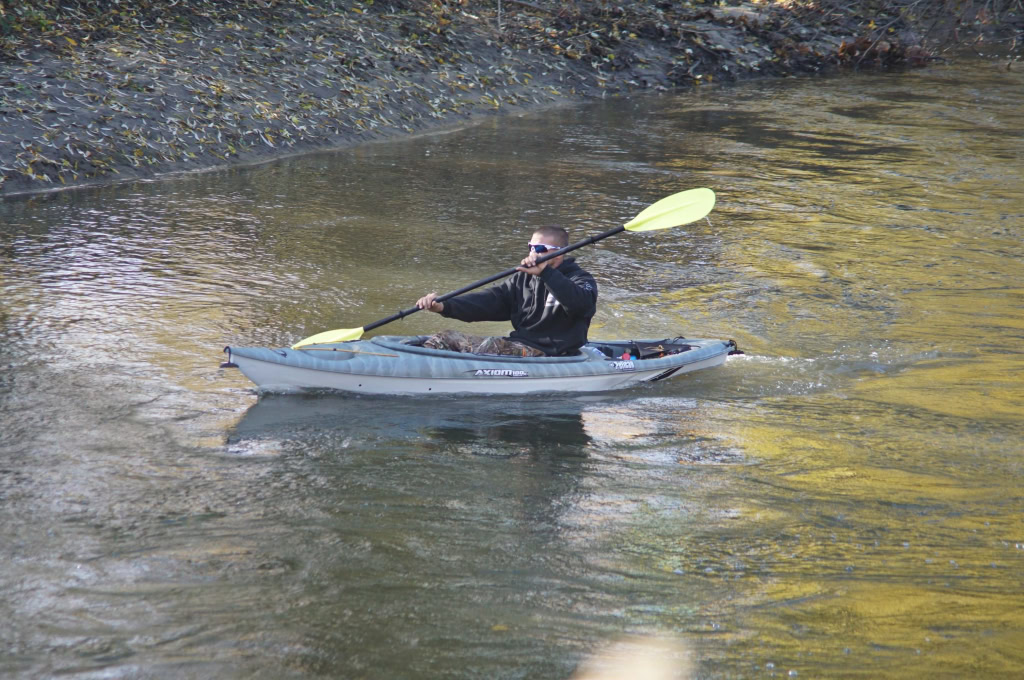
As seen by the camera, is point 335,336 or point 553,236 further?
point 335,336

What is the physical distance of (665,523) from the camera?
4.94 metres

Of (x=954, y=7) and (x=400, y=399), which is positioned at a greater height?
(x=954, y=7)

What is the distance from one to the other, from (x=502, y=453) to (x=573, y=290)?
3.94 ft

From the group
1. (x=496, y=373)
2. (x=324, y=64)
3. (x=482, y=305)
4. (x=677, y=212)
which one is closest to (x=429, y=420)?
(x=496, y=373)

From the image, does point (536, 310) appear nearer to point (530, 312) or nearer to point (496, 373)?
point (530, 312)

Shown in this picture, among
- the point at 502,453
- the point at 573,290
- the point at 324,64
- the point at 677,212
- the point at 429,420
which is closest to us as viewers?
the point at 502,453

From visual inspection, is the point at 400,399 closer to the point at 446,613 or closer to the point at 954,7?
the point at 446,613

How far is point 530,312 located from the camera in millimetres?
6957

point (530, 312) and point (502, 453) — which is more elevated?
point (530, 312)

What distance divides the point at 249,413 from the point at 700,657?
137 inches

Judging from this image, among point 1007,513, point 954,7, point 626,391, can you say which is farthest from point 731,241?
point 954,7

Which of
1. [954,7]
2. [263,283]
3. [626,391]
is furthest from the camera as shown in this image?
[954,7]

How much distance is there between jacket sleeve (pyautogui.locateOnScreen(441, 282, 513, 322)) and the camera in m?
6.96

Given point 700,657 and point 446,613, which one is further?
point 446,613
